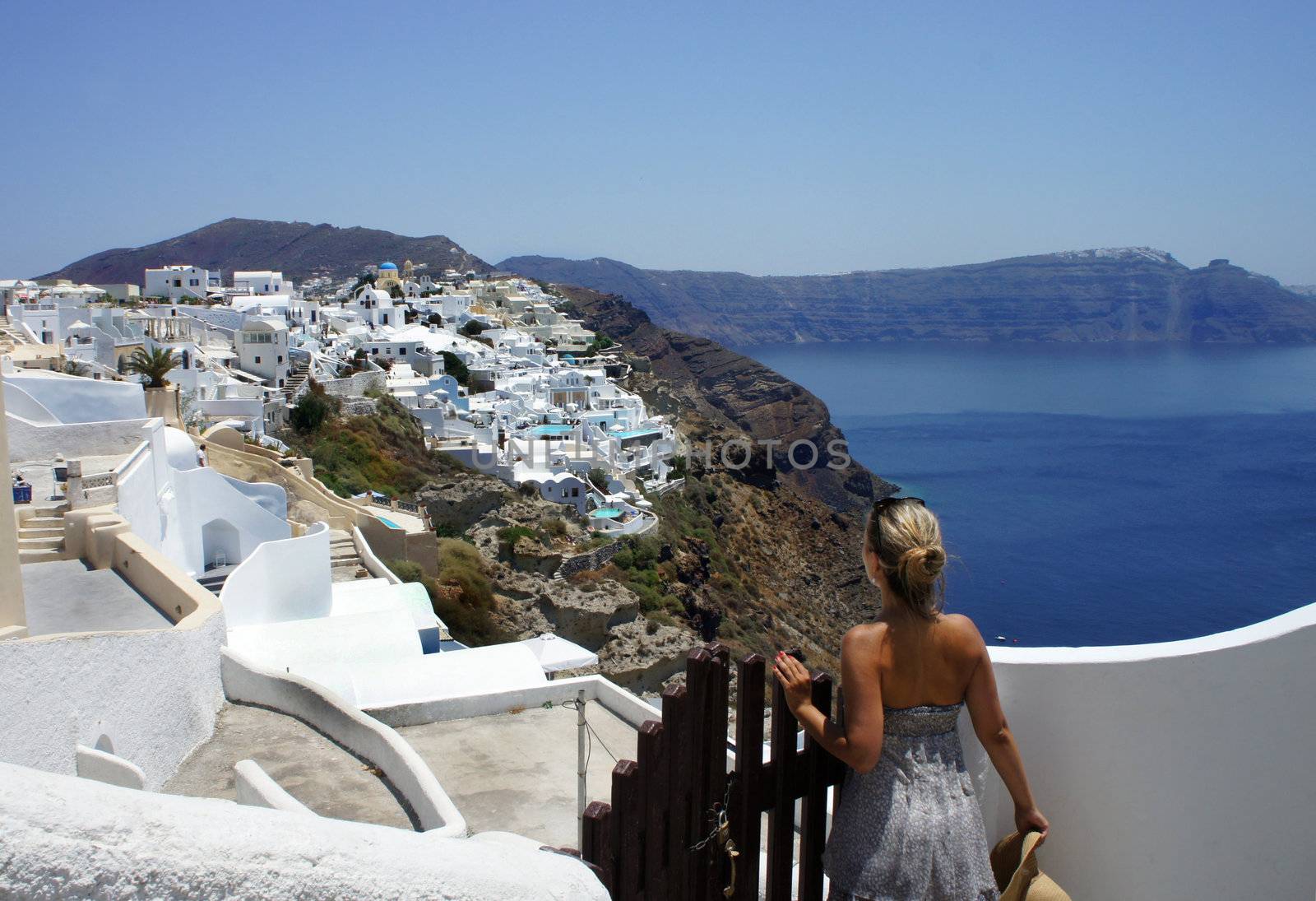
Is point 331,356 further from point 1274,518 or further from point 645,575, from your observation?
point 1274,518

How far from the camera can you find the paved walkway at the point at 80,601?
17.2ft

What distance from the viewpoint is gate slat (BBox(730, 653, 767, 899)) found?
1751 mm

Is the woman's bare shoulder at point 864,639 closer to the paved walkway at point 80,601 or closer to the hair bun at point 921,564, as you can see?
the hair bun at point 921,564

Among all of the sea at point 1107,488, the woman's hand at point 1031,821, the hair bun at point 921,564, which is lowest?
the sea at point 1107,488

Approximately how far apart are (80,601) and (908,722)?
5231 millimetres

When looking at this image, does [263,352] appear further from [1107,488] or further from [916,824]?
[1107,488]

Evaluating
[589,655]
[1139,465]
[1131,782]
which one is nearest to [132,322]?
[589,655]

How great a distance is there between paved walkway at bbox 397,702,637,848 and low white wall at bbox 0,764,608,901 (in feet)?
11.0

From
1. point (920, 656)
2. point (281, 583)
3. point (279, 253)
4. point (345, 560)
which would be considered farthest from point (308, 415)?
point (279, 253)

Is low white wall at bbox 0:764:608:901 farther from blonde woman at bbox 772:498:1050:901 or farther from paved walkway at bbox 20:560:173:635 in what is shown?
paved walkway at bbox 20:560:173:635

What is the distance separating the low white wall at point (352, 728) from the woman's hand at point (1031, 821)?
210cm

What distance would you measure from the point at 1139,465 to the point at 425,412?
37487 millimetres

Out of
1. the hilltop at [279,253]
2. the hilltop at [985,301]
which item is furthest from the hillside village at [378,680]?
the hilltop at [985,301]

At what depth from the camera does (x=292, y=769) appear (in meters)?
4.55
